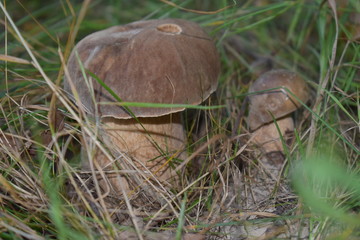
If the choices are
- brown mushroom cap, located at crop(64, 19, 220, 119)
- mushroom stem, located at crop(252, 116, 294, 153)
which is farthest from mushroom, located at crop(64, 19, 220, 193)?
mushroom stem, located at crop(252, 116, 294, 153)

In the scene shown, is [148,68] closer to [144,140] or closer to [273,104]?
[144,140]

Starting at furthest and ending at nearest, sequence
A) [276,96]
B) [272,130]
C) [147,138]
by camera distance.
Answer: [272,130]
[276,96]
[147,138]

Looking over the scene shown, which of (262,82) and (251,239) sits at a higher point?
(262,82)

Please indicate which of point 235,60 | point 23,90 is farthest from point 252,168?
point 23,90

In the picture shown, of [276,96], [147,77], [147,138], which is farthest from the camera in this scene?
[276,96]

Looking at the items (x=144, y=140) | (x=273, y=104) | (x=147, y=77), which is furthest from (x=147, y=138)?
(x=273, y=104)

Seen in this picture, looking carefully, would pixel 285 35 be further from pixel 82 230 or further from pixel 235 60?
pixel 82 230
